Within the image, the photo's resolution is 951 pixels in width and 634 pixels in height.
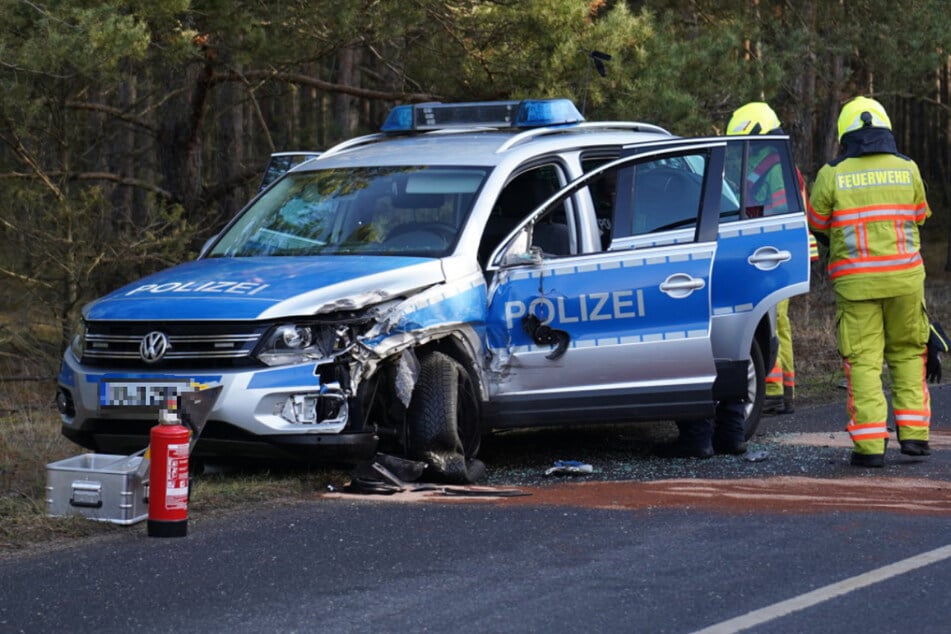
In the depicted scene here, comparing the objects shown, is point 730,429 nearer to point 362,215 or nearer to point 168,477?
point 362,215

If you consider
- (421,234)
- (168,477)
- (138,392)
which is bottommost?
(168,477)

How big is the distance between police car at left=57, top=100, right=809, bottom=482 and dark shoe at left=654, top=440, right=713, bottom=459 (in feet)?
1.44

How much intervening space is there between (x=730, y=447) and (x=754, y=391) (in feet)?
1.97

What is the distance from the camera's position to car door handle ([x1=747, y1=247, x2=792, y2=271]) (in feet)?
28.5

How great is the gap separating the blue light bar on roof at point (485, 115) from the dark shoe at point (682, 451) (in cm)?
211

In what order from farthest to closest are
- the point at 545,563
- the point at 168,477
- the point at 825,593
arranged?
the point at 168,477, the point at 545,563, the point at 825,593

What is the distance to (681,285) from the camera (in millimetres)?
8109

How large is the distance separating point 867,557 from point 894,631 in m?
1.10

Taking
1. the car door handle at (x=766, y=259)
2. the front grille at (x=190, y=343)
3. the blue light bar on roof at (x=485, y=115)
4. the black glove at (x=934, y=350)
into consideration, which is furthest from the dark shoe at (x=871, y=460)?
the front grille at (x=190, y=343)

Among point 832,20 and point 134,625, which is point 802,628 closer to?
point 134,625

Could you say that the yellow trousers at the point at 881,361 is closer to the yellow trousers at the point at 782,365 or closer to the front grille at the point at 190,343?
the yellow trousers at the point at 782,365

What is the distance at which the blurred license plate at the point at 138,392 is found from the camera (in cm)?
711

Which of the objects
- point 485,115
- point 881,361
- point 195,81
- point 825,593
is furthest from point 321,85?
point 825,593

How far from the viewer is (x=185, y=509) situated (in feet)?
20.7
